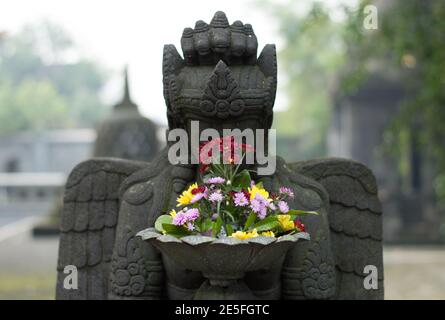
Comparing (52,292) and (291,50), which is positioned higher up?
(291,50)

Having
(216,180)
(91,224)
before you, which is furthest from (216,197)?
(91,224)

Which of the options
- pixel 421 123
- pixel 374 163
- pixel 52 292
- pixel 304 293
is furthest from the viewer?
pixel 374 163

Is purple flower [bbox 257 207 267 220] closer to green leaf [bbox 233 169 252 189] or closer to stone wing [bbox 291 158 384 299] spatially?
green leaf [bbox 233 169 252 189]

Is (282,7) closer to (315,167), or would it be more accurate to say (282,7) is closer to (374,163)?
(374,163)

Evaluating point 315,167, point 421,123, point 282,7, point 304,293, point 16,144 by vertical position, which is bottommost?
point 304,293

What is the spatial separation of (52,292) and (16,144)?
2124cm

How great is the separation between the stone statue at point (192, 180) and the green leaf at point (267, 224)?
488mm

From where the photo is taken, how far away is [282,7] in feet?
99.7

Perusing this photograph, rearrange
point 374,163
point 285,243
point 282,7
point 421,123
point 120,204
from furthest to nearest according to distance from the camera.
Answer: point 282,7 < point 374,163 < point 421,123 < point 120,204 < point 285,243

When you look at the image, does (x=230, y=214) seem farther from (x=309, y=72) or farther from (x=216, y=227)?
(x=309, y=72)

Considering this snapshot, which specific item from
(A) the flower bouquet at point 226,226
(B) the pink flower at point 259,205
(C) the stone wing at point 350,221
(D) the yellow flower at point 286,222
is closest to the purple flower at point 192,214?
(A) the flower bouquet at point 226,226

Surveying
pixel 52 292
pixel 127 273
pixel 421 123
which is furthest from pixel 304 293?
pixel 421 123

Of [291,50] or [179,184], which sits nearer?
[179,184]

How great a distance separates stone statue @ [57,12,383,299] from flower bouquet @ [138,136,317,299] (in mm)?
287
